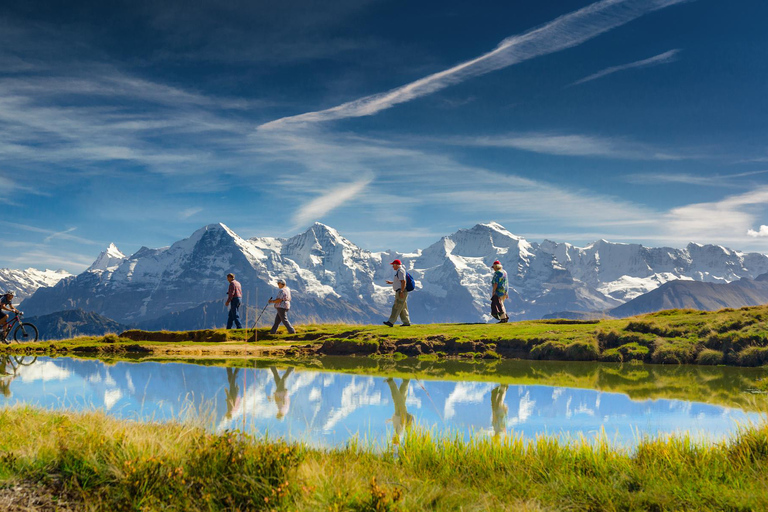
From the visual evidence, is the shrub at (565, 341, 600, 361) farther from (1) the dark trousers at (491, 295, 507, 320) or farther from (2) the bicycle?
(2) the bicycle

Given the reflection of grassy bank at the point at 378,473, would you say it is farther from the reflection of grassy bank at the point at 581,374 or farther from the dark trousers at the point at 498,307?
the dark trousers at the point at 498,307

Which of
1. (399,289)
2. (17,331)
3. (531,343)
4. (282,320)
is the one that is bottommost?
(531,343)

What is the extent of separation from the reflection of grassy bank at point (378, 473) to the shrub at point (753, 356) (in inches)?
519

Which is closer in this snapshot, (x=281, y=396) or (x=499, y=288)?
(x=281, y=396)

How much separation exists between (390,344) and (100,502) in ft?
62.4

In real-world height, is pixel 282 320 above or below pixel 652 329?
above

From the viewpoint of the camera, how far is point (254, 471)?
663cm

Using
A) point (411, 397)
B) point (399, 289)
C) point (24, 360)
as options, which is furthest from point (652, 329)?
point (24, 360)

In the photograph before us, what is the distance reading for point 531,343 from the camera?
23641 millimetres

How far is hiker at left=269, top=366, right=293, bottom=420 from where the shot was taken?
37.8ft

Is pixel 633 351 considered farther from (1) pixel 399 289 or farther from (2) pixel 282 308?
(2) pixel 282 308

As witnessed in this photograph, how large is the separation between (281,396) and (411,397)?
3065mm

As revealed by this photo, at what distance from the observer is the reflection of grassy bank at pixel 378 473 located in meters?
6.16

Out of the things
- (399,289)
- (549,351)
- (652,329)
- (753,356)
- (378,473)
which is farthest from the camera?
(399,289)
